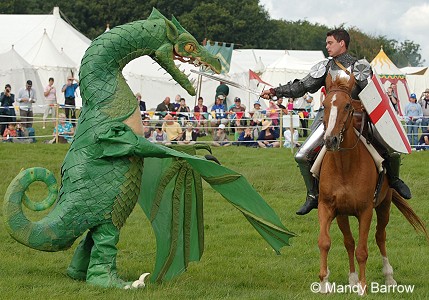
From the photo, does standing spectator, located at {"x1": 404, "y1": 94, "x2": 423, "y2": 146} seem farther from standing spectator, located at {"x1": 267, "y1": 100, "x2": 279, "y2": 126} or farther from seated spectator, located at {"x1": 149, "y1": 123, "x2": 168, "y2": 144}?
seated spectator, located at {"x1": 149, "y1": 123, "x2": 168, "y2": 144}

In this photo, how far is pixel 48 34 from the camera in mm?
38406

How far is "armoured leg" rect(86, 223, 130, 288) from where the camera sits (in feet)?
27.4

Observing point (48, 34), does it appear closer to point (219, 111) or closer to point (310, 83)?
point (219, 111)

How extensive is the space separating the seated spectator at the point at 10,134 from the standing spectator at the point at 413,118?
31.9 ft

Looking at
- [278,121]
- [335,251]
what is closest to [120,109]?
[335,251]

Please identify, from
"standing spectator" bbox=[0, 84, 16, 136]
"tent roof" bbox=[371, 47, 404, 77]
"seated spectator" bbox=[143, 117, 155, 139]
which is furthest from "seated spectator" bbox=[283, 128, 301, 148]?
"tent roof" bbox=[371, 47, 404, 77]

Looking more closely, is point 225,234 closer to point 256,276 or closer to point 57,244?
point 256,276

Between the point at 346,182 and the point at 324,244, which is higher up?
the point at 346,182

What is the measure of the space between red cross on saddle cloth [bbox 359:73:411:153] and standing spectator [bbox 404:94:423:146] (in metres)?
13.4

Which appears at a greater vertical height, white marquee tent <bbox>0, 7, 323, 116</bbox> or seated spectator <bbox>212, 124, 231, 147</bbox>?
white marquee tent <bbox>0, 7, 323, 116</bbox>

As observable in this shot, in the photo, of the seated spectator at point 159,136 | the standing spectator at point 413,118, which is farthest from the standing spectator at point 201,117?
the standing spectator at point 413,118

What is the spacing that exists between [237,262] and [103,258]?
2461 mm

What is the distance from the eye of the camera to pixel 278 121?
23.4 meters

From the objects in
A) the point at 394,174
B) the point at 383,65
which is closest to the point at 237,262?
the point at 394,174
